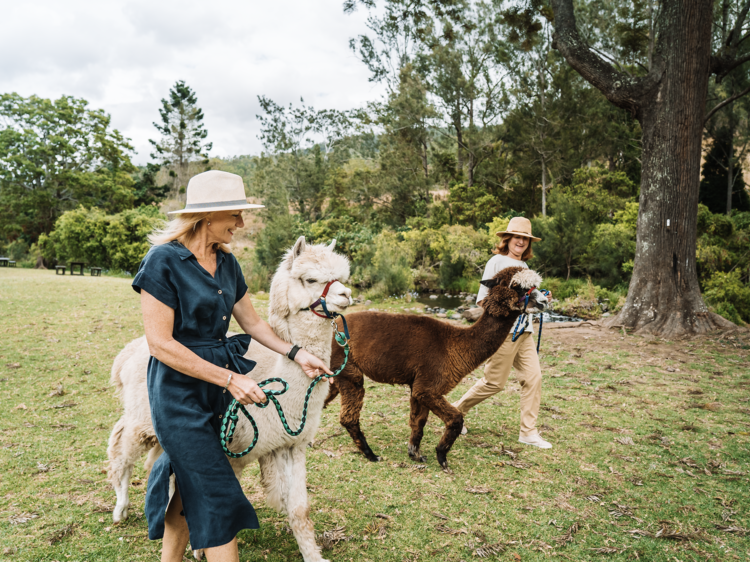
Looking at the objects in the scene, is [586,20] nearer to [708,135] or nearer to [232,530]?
[708,135]

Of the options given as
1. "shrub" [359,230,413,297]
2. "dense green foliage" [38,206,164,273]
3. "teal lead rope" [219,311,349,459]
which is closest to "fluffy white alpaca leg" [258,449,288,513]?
"teal lead rope" [219,311,349,459]

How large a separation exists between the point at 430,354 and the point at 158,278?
2.82 metres

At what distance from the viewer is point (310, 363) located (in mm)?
2340

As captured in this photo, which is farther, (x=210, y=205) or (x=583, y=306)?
(x=583, y=306)

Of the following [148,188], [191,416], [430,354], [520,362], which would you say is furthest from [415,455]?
[148,188]

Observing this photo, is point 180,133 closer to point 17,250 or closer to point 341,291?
point 17,250

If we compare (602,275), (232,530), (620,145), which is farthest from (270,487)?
(620,145)

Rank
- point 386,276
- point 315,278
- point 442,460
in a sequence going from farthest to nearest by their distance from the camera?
point 386,276, point 442,460, point 315,278

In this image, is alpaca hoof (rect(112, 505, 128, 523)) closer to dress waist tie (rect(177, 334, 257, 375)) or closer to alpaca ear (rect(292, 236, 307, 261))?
dress waist tie (rect(177, 334, 257, 375))

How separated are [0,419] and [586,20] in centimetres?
3610

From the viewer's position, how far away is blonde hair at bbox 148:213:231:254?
2.02 metres

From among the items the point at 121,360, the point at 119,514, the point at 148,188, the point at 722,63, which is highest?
the point at 148,188

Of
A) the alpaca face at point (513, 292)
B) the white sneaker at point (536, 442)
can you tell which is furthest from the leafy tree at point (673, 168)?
the alpaca face at point (513, 292)

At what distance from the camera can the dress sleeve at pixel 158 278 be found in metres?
1.84
